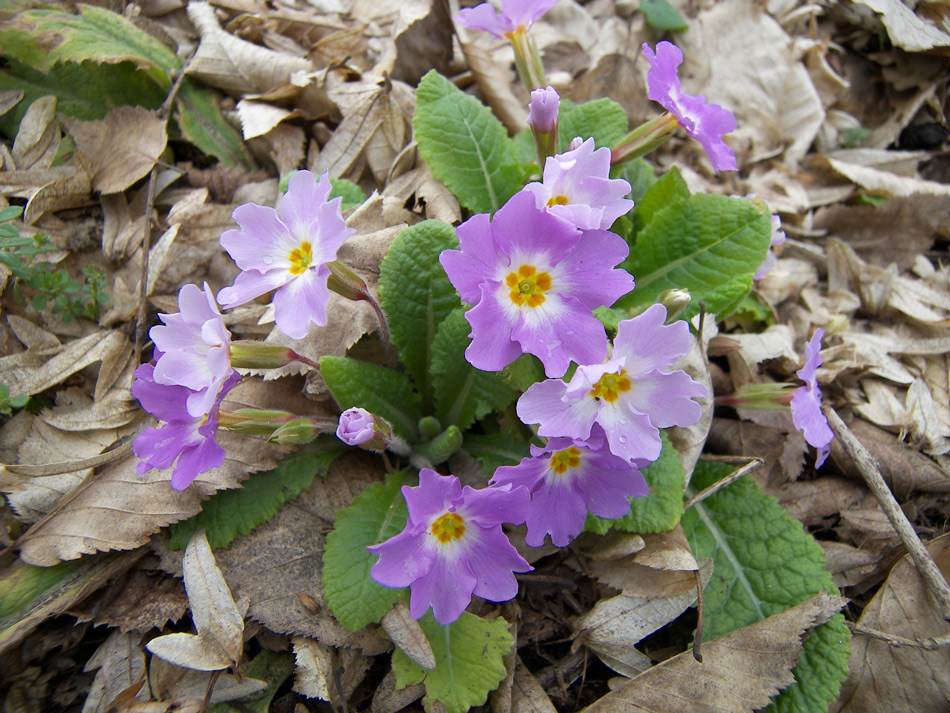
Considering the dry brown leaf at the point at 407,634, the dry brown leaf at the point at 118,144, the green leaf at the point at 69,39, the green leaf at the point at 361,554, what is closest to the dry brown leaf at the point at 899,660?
the dry brown leaf at the point at 407,634

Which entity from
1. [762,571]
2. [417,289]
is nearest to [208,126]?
[417,289]

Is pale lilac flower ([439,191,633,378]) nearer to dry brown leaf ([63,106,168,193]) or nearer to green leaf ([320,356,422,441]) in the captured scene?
green leaf ([320,356,422,441])

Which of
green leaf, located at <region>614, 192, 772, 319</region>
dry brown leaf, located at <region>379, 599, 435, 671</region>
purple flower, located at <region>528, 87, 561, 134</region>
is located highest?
purple flower, located at <region>528, 87, 561, 134</region>

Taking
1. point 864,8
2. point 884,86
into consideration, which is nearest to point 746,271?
point 884,86

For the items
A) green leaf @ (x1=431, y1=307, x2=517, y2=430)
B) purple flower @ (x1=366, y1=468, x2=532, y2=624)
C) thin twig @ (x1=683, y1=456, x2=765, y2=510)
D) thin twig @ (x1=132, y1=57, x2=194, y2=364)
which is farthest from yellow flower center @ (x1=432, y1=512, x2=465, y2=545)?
thin twig @ (x1=132, y1=57, x2=194, y2=364)

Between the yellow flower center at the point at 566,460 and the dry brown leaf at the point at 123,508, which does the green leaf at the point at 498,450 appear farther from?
the dry brown leaf at the point at 123,508

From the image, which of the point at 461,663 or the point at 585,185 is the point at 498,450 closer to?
the point at 461,663
